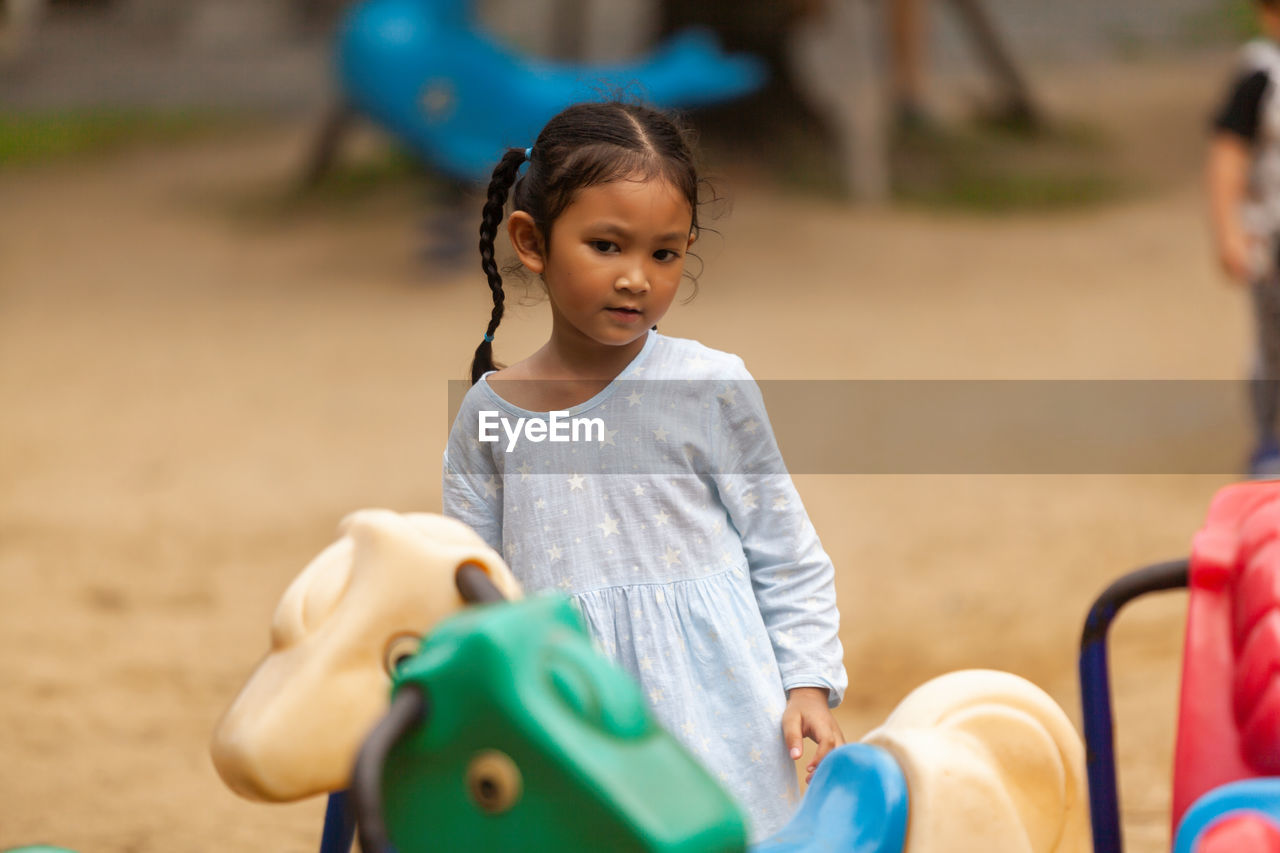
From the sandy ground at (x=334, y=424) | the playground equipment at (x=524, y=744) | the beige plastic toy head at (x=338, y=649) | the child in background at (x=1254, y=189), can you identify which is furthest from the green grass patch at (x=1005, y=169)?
the beige plastic toy head at (x=338, y=649)

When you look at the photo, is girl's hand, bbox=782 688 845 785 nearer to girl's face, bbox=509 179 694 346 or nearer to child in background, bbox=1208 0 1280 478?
girl's face, bbox=509 179 694 346

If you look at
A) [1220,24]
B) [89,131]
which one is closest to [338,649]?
[89,131]

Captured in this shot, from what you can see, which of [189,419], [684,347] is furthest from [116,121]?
[684,347]

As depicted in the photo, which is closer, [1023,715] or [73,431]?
[1023,715]

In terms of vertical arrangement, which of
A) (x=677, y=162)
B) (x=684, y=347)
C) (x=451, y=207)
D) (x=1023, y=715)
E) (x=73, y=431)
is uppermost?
(x=677, y=162)

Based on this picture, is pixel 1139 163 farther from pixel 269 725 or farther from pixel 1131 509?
pixel 269 725

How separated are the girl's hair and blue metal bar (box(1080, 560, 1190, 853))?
0.54 m

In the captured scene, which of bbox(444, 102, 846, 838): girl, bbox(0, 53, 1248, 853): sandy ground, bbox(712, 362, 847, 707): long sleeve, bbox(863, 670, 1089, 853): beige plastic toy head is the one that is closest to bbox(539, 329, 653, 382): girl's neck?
bbox(444, 102, 846, 838): girl

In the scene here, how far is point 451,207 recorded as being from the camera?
7355 millimetres

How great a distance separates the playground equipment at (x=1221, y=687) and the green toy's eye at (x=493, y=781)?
47 centimetres

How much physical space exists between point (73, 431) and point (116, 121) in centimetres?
636

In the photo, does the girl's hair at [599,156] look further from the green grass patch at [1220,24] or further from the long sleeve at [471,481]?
the green grass patch at [1220,24]

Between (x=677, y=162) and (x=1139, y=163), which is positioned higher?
(x=677, y=162)

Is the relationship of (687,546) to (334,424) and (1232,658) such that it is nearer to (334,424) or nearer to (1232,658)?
(1232,658)
